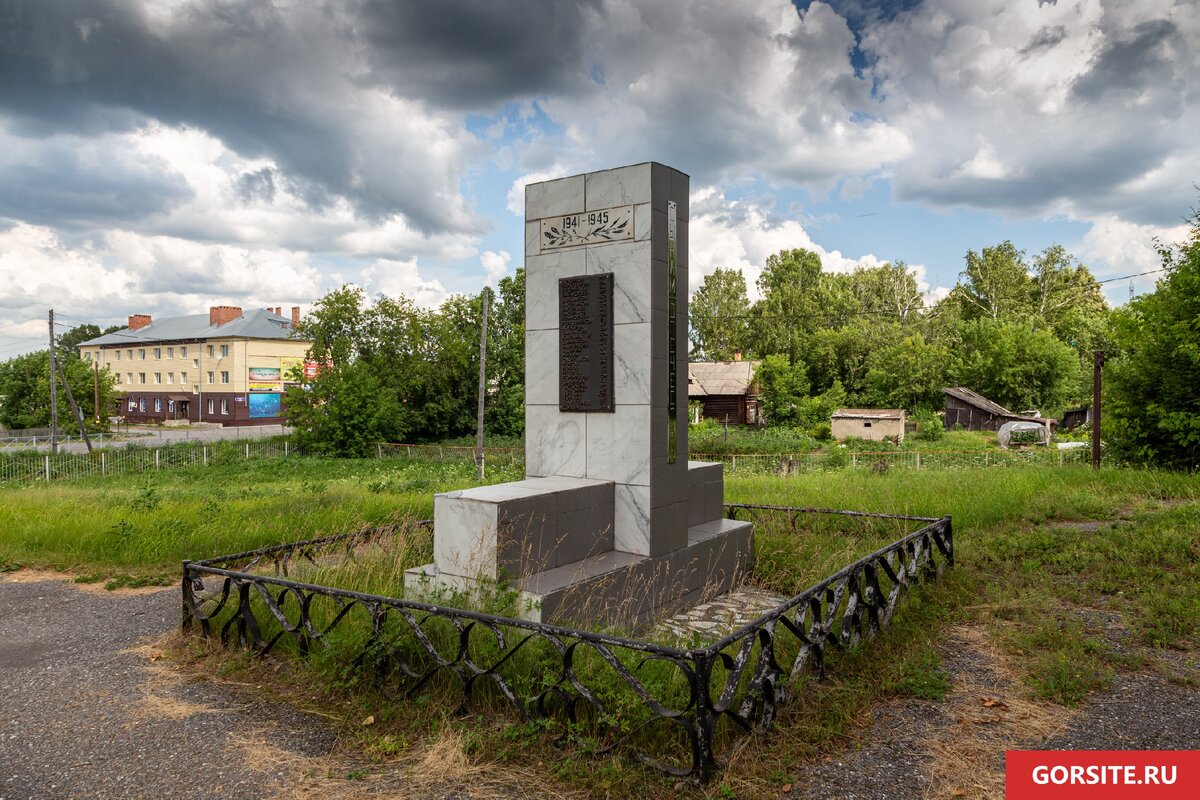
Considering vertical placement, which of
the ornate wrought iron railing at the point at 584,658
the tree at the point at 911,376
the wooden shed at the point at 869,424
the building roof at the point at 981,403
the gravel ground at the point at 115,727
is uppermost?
the tree at the point at 911,376

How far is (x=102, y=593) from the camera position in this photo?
765 centimetres

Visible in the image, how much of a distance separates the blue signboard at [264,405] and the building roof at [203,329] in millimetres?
4346

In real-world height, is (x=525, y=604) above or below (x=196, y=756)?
above

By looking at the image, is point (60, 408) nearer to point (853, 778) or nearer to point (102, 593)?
point (102, 593)

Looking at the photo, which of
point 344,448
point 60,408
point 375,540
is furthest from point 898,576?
point 60,408

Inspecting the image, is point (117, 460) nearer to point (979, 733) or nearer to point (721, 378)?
point (721, 378)

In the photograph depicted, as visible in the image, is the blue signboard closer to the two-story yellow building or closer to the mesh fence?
the two-story yellow building

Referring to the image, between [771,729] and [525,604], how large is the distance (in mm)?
2307

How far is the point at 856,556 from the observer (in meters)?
8.52

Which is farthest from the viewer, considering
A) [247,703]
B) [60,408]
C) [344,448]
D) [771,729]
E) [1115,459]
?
[60,408]

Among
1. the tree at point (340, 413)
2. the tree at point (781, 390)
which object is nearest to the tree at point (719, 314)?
the tree at point (781, 390)

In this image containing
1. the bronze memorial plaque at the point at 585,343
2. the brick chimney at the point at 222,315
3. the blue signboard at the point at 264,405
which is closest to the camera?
the bronze memorial plaque at the point at 585,343

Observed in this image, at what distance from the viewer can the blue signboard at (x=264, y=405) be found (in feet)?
176

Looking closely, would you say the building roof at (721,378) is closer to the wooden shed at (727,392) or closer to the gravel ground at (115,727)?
the wooden shed at (727,392)
